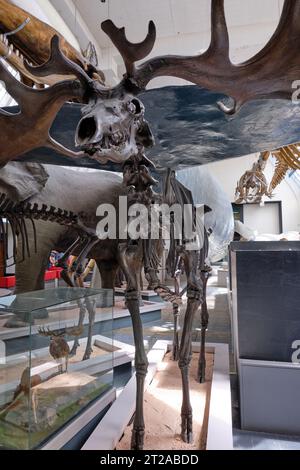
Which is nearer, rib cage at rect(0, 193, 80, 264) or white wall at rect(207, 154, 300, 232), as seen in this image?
rib cage at rect(0, 193, 80, 264)

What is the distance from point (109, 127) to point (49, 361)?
1.74 meters

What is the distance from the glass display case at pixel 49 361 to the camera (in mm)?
1763

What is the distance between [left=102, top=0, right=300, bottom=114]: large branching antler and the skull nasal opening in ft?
1.09

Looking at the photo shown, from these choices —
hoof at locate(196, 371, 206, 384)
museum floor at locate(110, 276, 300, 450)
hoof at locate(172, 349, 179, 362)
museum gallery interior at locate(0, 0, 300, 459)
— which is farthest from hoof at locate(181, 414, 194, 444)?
hoof at locate(172, 349, 179, 362)

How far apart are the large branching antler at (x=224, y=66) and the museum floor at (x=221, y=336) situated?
7.33 feet

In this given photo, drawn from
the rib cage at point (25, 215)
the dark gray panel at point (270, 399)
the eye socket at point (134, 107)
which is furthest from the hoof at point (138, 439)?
the rib cage at point (25, 215)

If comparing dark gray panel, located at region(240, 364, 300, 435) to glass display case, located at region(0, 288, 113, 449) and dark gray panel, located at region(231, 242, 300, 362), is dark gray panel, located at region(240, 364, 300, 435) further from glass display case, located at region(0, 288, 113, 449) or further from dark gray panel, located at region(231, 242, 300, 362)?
glass display case, located at region(0, 288, 113, 449)

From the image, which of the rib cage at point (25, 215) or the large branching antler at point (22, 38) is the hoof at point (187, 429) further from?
the large branching antler at point (22, 38)

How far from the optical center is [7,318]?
185 cm

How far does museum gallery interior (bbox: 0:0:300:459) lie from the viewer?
123 centimetres

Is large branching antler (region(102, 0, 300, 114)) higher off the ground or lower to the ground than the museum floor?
higher

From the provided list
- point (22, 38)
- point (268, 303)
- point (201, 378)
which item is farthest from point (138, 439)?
point (22, 38)

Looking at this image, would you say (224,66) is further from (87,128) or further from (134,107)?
(87,128)

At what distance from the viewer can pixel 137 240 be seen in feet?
5.78
